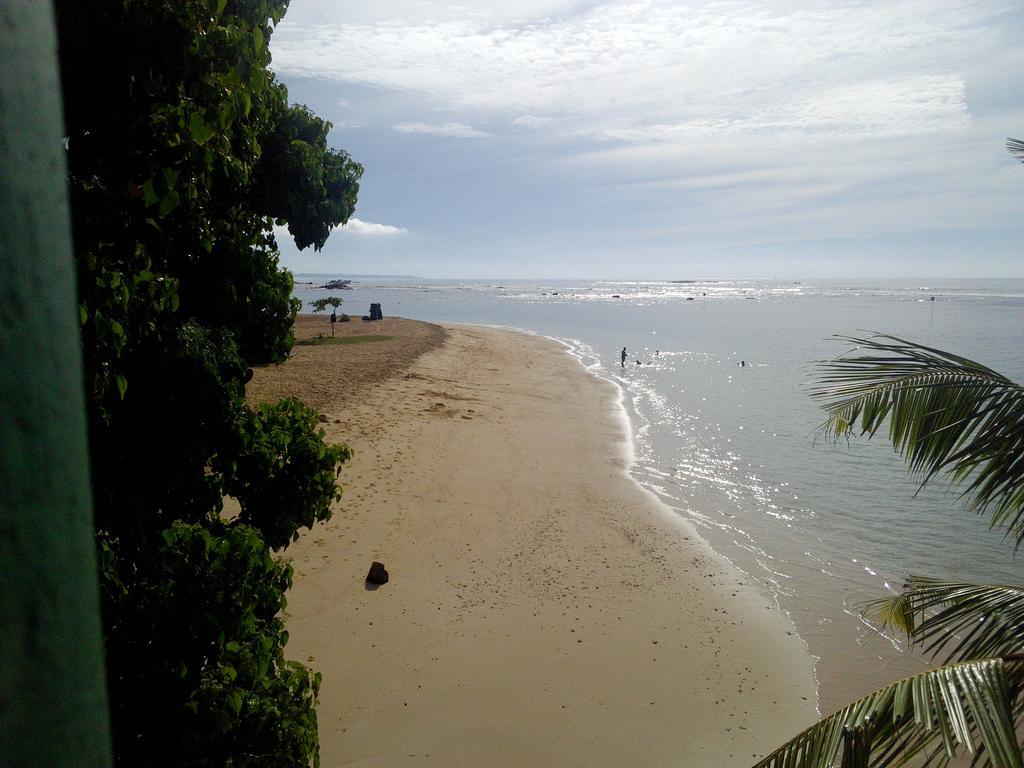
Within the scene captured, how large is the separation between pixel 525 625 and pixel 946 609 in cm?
506

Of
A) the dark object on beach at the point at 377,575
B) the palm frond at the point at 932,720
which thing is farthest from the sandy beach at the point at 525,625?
the palm frond at the point at 932,720

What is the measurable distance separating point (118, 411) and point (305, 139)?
8.82 ft

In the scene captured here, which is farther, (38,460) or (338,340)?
(338,340)

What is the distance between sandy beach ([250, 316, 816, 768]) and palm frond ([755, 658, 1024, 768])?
10.1 ft

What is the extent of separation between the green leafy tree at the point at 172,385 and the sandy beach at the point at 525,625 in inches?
116

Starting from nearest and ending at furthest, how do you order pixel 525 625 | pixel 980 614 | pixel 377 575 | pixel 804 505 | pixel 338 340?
pixel 980 614, pixel 525 625, pixel 377 575, pixel 804 505, pixel 338 340

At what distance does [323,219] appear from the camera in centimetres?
562

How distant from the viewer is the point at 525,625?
8562 millimetres

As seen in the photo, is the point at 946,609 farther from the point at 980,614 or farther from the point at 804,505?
the point at 804,505

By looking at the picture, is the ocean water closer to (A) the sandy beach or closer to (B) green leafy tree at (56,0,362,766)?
(A) the sandy beach

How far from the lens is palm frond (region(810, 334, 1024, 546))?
463cm

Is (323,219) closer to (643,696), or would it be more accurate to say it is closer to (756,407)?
(643,696)

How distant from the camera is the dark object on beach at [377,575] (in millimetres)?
9266

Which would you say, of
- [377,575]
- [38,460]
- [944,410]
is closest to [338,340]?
[377,575]
